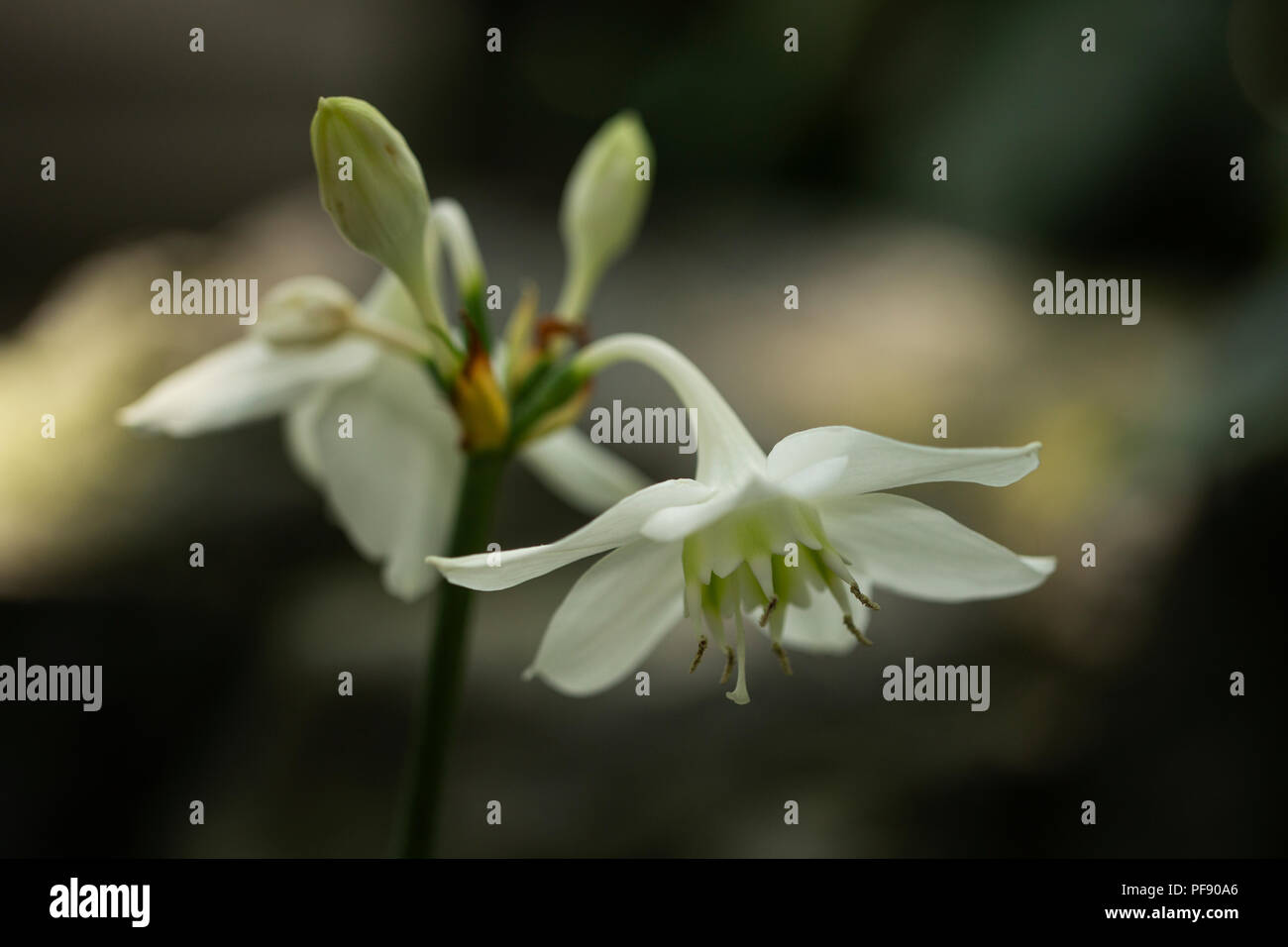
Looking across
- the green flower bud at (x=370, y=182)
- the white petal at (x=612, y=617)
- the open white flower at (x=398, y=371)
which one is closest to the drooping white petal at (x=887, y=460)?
the white petal at (x=612, y=617)

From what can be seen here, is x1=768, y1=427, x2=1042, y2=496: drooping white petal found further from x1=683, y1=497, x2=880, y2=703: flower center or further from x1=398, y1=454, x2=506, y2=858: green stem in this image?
x1=398, y1=454, x2=506, y2=858: green stem

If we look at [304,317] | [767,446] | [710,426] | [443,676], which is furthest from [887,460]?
[767,446]

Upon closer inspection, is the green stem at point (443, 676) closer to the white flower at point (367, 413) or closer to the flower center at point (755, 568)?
the white flower at point (367, 413)

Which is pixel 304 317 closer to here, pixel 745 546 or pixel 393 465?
pixel 393 465

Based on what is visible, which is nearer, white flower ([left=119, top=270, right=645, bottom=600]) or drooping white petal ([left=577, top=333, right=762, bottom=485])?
drooping white petal ([left=577, top=333, right=762, bottom=485])

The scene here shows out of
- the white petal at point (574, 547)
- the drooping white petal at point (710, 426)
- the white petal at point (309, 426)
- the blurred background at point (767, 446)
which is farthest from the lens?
the blurred background at point (767, 446)

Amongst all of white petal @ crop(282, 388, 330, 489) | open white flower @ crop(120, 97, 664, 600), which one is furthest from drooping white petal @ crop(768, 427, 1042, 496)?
white petal @ crop(282, 388, 330, 489)

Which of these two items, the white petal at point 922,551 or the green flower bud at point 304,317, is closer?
the white petal at point 922,551

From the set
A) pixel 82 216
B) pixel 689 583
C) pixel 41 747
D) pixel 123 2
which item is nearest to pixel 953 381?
pixel 689 583
